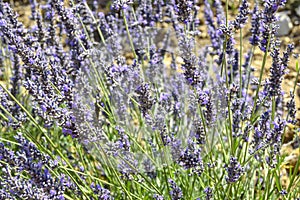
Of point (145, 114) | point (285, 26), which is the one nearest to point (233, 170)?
point (145, 114)

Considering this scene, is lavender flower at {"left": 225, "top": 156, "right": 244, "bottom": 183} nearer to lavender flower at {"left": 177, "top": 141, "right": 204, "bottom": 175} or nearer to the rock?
lavender flower at {"left": 177, "top": 141, "right": 204, "bottom": 175}

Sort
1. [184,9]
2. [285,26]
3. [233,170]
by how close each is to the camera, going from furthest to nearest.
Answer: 1. [285,26]
2. [184,9]
3. [233,170]

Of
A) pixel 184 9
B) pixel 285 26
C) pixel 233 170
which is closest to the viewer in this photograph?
pixel 233 170

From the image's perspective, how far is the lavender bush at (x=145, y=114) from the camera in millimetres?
1852

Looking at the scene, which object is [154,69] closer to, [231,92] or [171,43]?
[171,43]

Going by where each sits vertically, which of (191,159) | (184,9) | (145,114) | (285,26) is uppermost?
(184,9)

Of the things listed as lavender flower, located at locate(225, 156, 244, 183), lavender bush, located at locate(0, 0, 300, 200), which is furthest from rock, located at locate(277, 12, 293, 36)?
lavender flower, located at locate(225, 156, 244, 183)

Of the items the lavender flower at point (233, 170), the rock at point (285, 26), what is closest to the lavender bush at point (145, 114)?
the lavender flower at point (233, 170)

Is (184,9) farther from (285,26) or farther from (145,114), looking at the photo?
(285,26)

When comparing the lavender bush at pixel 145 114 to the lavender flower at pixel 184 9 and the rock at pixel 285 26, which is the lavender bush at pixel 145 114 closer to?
the lavender flower at pixel 184 9

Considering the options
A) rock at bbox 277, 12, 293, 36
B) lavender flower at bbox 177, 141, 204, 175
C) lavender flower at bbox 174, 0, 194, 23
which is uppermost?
lavender flower at bbox 174, 0, 194, 23

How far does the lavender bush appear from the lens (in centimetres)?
185

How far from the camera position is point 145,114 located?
195cm

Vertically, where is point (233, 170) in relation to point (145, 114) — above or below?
below
